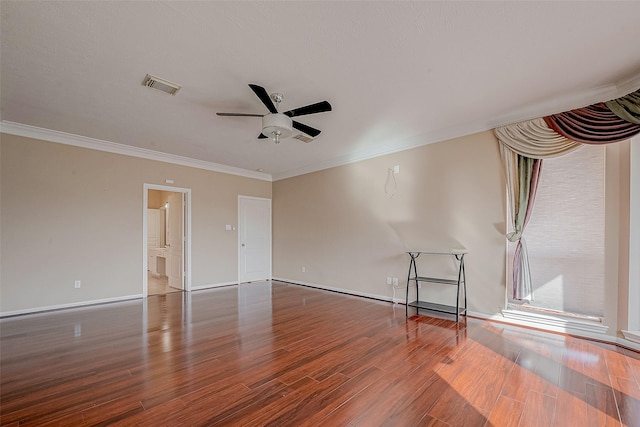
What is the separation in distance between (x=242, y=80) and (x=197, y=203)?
3.91m

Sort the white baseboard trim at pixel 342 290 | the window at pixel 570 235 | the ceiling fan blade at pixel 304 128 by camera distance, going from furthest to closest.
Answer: the white baseboard trim at pixel 342 290 < the ceiling fan blade at pixel 304 128 < the window at pixel 570 235

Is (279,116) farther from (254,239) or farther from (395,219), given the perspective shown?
(254,239)

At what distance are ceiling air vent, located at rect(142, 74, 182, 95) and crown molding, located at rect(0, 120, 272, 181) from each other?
2.67 m

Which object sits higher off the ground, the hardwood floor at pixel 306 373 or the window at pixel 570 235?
the window at pixel 570 235

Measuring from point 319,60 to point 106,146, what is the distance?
175 inches

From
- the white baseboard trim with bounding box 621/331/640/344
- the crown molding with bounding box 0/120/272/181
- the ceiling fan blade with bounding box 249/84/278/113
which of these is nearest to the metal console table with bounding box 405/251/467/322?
the white baseboard trim with bounding box 621/331/640/344

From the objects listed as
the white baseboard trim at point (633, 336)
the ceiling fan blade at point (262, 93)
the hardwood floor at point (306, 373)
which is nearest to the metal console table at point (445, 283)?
the hardwood floor at point (306, 373)

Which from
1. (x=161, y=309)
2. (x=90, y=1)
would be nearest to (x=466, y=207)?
(x=90, y=1)

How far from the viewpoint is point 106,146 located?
492 centimetres

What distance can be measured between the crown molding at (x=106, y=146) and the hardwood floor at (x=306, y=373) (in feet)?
8.95

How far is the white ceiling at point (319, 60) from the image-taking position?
80.4 inches

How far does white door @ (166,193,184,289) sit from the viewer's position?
6113 mm

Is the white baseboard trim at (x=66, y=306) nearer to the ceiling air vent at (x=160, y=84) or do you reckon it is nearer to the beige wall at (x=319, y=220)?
the beige wall at (x=319, y=220)

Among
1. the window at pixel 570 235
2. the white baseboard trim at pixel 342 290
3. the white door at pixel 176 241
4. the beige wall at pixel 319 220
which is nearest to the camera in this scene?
the window at pixel 570 235
